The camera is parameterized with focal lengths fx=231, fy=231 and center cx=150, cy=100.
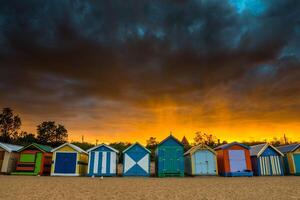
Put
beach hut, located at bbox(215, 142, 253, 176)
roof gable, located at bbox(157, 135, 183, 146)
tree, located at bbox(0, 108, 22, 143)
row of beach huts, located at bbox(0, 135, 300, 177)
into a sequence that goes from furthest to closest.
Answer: tree, located at bbox(0, 108, 22, 143) → roof gable, located at bbox(157, 135, 183, 146) → beach hut, located at bbox(215, 142, 253, 176) → row of beach huts, located at bbox(0, 135, 300, 177)

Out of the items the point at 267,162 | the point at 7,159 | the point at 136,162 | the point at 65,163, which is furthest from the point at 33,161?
the point at 267,162

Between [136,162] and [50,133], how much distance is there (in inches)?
1730

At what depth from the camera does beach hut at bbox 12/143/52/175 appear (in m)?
21.2

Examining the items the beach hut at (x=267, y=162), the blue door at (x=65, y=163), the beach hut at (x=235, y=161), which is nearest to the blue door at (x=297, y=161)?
the beach hut at (x=267, y=162)

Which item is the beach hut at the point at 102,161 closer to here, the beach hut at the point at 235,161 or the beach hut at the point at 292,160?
the beach hut at the point at 235,161

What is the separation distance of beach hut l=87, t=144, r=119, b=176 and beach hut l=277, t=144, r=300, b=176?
16.7 meters

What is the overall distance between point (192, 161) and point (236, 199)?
13.4m

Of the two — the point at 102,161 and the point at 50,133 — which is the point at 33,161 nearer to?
the point at 102,161

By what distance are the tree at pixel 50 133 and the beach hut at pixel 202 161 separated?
→ 43.9 meters

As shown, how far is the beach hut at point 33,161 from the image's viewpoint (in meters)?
21.2

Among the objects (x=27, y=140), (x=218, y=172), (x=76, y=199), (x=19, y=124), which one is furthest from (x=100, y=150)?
(x=19, y=124)

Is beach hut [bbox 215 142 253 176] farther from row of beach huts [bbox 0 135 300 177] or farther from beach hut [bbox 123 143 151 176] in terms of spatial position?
beach hut [bbox 123 143 151 176]

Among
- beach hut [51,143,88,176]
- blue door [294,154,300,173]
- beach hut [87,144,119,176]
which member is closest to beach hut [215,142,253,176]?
blue door [294,154,300,173]

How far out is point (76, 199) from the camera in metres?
7.88
